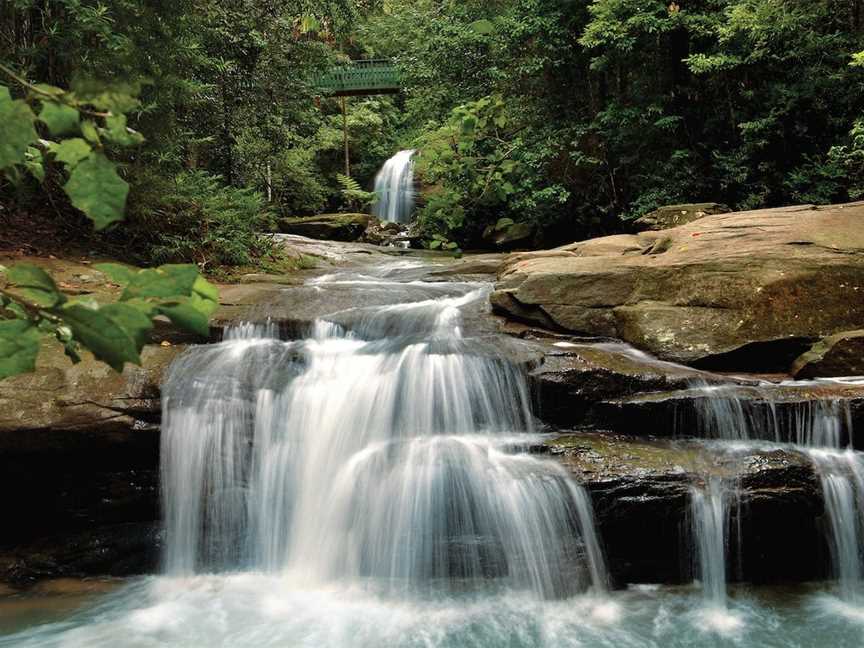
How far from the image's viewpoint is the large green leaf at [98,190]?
2.51ft

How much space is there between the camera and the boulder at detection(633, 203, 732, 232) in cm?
1127

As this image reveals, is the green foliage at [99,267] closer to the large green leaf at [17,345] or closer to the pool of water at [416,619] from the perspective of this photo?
the large green leaf at [17,345]

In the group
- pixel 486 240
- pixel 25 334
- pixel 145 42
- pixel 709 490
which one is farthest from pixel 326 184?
pixel 25 334

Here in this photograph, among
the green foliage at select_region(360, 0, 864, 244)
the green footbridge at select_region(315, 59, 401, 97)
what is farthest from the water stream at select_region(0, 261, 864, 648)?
the green footbridge at select_region(315, 59, 401, 97)

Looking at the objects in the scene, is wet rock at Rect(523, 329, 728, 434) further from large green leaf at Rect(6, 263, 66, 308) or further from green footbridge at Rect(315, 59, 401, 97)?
green footbridge at Rect(315, 59, 401, 97)

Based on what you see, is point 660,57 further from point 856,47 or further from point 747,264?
point 747,264

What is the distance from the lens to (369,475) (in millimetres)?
5344

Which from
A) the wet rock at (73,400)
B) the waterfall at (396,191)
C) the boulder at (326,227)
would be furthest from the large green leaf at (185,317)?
the waterfall at (396,191)

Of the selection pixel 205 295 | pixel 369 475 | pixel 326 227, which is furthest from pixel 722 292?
pixel 326 227

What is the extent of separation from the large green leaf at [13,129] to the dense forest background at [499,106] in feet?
23.1

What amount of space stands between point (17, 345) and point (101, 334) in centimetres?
13

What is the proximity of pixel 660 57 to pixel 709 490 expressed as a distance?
1119cm

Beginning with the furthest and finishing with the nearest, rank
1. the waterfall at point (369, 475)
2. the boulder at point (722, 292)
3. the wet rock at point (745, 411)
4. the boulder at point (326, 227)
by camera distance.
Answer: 1. the boulder at point (326, 227)
2. the boulder at point (722, 292)
3. the wet rock at point (745, 411)
4. the waterfall at point (369, 475)

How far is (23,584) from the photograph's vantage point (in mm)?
5066
